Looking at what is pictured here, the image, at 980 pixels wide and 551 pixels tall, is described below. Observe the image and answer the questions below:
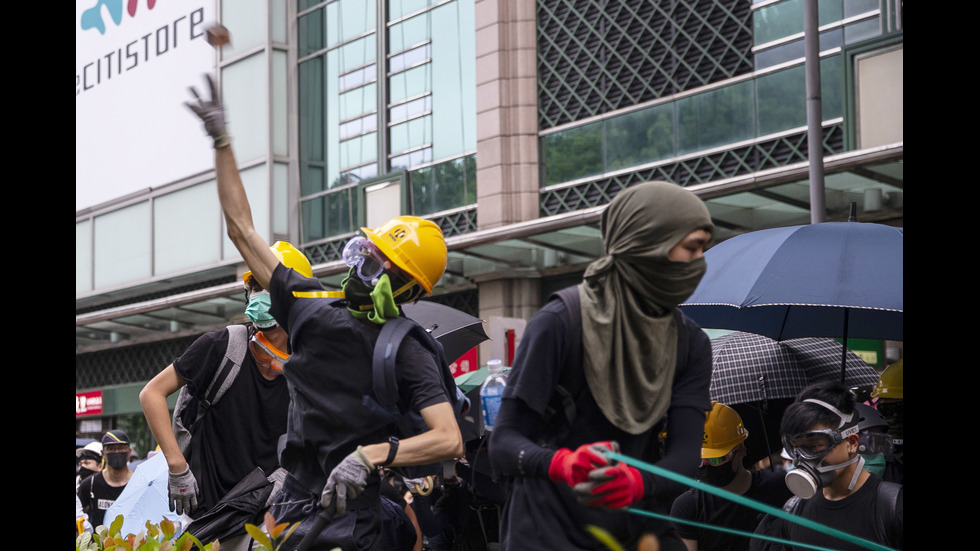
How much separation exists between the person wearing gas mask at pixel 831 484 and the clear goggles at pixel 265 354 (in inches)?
87.1

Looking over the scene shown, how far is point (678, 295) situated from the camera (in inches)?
124

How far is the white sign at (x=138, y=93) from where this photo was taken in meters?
25.5

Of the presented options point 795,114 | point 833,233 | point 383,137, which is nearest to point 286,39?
point 383,137

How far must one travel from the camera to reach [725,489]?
19.1 ft

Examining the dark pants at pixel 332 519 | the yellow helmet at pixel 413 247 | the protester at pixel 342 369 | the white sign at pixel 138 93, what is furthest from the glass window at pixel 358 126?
the dark pants at pixel 332 519

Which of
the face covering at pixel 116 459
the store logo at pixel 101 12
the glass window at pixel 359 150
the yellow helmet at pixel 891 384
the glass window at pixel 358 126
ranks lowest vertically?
the face covering at pixel 116 459

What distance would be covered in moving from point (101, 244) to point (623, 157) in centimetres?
1601

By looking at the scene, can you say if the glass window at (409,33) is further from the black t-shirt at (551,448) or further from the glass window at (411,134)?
the black t-shirt at (551,448)

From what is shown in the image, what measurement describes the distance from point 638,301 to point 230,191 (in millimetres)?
1455

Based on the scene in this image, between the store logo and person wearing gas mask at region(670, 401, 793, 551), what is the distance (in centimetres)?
2405

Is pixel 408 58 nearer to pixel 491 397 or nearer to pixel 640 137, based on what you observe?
pixel 640 137

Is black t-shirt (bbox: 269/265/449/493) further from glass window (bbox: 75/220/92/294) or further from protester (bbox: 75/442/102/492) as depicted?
glass window (bbox: 75/220/92/294)

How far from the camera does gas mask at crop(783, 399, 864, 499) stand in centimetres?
469
